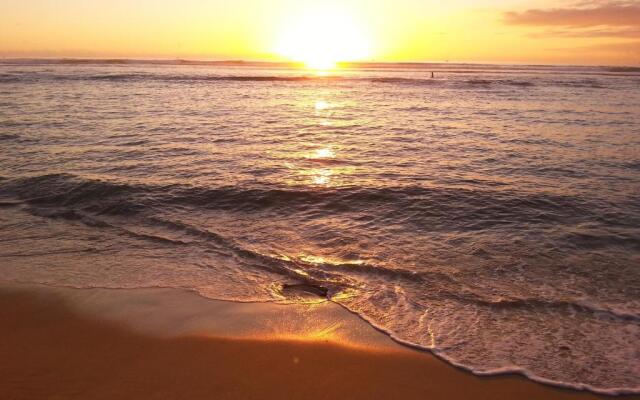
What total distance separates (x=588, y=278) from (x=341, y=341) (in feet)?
14.0

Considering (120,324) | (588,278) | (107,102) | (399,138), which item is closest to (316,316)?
(120,324)

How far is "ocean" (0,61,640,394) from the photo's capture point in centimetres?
583

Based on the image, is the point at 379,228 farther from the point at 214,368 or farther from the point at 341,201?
the point at 214,368

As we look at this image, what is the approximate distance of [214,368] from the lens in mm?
4699

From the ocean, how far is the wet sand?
1.45 feet

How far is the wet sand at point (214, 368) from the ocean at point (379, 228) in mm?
442

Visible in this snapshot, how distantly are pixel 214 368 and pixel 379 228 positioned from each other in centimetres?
519

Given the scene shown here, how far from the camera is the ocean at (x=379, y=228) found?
5.83m

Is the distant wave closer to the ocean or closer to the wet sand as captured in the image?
the ocean

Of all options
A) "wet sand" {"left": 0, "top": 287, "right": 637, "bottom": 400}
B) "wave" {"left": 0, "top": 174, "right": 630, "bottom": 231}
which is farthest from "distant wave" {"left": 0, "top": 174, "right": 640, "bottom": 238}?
"wet sand" {"left": 0, "top": 287, "right": 637, "bottom": 400}

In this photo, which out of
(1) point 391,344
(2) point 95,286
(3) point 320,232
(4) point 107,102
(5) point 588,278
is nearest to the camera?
(1) point 391,344

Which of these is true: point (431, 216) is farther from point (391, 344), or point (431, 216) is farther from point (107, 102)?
point (107, 102)

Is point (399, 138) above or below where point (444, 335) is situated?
above

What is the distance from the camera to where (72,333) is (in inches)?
210
